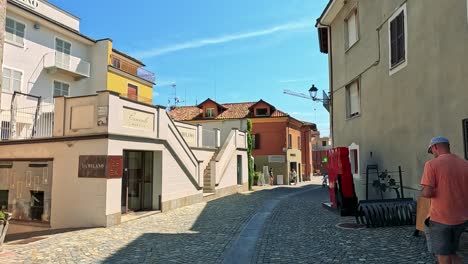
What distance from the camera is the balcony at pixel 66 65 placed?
21.8 metres

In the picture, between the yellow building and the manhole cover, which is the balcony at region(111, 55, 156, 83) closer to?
the yellow building

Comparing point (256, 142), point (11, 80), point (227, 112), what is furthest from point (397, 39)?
point (227, 112)

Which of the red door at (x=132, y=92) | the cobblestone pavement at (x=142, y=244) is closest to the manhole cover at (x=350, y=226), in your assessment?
the cobblestone pavement at (x=142, y=244)

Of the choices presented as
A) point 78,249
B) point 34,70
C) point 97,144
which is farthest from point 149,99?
point 78,249

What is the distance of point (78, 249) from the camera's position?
7.64 m

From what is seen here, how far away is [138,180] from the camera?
13.7 meters

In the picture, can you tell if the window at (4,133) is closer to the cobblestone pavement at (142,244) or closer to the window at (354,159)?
the cobblestone pavement at (142,244)

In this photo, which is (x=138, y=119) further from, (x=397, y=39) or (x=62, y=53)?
(x=62, y=53)

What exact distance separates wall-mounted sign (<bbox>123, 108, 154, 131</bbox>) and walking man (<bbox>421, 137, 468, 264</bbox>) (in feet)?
30.9

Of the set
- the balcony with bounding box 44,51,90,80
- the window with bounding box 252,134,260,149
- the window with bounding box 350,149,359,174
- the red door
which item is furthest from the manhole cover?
the window with bounding box 252,134,260,149

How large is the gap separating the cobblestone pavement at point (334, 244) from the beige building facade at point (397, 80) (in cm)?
192

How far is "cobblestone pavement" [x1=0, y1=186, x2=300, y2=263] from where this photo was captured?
6855 millimetres

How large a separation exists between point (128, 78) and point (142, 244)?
899 inches

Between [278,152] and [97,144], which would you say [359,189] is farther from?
[278,152]
